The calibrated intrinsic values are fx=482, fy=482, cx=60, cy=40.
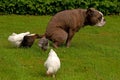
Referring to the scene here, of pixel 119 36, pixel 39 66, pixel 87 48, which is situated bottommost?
pixel 119 36

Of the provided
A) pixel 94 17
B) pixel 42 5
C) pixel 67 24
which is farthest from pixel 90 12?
pixel 42 5

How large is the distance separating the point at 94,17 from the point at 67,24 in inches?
29.9

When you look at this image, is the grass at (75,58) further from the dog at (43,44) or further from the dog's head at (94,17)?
the dog's head at (94,17)

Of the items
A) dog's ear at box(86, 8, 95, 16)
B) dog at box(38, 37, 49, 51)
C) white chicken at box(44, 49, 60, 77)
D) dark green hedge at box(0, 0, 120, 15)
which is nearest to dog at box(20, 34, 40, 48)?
dog at box(38, 37, 49, 51)

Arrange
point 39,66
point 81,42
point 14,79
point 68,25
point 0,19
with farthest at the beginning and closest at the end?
1. point 0,19
2. point 81,42
3. point 68,25
4. point 39,66
5. point 14,79

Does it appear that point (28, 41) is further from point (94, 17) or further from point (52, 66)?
point (52, 66)

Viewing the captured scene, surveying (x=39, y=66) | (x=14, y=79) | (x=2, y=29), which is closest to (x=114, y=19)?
(x=2, y=29)

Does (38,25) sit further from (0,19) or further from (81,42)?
(81,42)

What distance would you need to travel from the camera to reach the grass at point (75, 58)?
359 inches

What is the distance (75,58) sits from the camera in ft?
35.5

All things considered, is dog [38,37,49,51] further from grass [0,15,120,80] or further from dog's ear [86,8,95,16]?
dog's ear [86,8,95,16]

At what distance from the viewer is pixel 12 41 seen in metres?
11.5

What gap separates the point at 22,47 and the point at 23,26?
14.0 ft

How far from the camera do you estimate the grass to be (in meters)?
9.12
